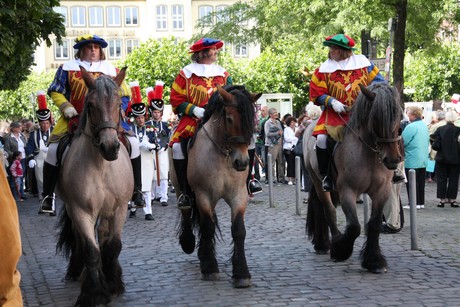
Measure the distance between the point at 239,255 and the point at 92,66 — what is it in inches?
105

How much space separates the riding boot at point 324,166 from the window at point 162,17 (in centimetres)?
9383

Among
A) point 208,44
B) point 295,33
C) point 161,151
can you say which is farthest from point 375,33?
point 208,44

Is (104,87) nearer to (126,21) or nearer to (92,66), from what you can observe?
(92,66)

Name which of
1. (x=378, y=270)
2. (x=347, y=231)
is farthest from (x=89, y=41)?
(x=378, y=270)

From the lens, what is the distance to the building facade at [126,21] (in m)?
102

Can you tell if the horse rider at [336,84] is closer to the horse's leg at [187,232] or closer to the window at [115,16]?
the horse's leg at [187,232]

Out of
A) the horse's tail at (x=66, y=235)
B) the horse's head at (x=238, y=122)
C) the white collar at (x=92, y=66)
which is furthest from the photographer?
the horse's tail at (x=66, y=235)

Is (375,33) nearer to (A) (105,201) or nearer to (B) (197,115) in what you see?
(B) (197,115)

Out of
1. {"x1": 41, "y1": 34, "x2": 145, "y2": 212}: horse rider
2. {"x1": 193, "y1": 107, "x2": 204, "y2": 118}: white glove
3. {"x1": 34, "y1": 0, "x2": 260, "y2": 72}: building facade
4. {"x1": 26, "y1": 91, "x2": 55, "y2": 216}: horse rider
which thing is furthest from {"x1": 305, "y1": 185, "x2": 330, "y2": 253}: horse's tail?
{"x1": 34, "y1": 0, "x2": 260, "y2": 72}: building facade

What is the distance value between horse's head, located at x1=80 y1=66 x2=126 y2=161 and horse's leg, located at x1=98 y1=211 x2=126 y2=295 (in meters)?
0.96

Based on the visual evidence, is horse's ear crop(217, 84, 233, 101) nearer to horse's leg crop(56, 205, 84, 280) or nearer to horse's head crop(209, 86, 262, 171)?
horse's head crop(209, 86, 262, 171)

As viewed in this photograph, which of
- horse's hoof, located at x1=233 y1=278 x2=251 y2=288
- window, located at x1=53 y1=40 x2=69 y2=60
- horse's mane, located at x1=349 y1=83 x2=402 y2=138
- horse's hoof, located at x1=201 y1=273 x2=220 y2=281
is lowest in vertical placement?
horse's hoof, located at x1=201 y1=273 x2=220 y2=281

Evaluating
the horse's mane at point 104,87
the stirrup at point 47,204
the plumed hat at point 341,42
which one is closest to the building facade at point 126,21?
the plumed hat at point 341,42

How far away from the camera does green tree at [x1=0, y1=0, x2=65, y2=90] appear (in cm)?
1483
